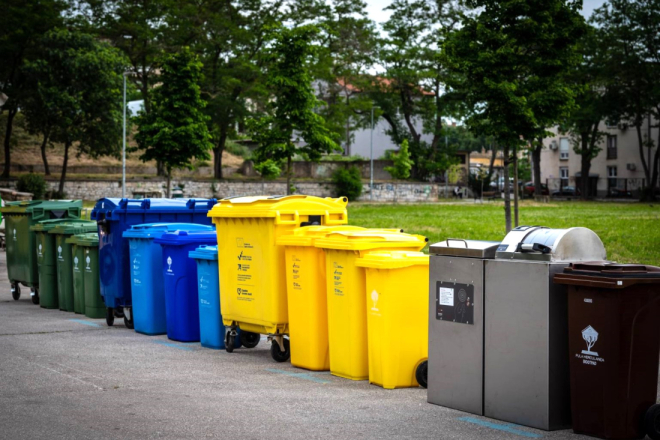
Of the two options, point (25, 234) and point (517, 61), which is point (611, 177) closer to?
point (517, 61)

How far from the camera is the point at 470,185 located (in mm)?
74438

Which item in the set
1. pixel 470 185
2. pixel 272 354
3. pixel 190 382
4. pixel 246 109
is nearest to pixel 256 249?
pixel 272 354

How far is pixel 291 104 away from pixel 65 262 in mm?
27276

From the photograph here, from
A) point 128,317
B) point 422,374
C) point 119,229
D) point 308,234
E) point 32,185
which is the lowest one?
point 128,317

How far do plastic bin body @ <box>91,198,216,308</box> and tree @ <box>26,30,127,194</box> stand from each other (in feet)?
129

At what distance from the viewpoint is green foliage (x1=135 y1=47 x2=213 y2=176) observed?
1667 inches

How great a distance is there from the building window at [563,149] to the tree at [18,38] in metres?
51.0

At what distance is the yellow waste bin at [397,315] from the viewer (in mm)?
7219

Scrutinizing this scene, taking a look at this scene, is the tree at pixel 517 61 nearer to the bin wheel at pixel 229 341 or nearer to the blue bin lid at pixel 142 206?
the blue bin lid at pixel 142 206

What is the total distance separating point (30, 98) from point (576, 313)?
4947cm

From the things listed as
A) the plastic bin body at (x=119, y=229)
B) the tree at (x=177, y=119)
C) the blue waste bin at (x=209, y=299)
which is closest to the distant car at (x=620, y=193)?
the tree at (x=177, y=119)

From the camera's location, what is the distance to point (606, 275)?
552cm

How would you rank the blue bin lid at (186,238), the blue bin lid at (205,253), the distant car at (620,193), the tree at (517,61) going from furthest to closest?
the distant car at (620,193)
the tree at (517,61)
the blue bin lid at (186,238)
the blue bin lid at (205,253)

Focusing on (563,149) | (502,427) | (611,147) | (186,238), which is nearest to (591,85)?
(611,147)
